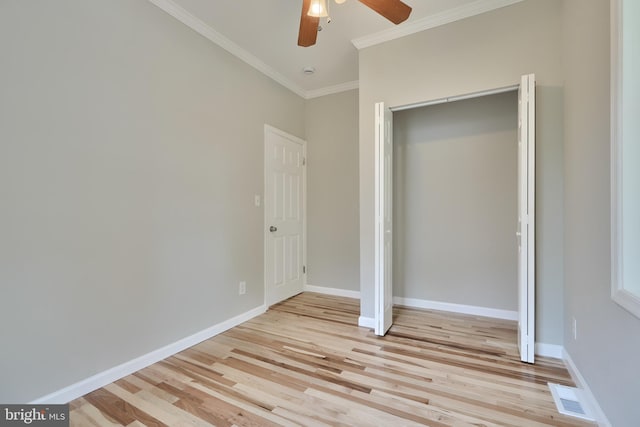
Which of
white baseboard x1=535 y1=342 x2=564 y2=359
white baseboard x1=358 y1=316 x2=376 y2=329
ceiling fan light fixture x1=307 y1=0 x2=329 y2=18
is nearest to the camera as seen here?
ceiling fan light fixture x1=307 y1=0 x2=329 y2=18

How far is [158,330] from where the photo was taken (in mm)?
2307

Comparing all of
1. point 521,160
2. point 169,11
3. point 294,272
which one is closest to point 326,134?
point 294,272

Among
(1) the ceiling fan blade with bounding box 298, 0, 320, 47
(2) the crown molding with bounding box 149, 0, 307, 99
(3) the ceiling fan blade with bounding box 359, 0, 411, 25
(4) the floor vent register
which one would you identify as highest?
(2) the crown molding with bounding box 149, 0, 307, 99

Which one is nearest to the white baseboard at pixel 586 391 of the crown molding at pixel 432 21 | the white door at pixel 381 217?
the white door at pixel 381 217

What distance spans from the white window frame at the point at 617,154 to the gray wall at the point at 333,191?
2.64m

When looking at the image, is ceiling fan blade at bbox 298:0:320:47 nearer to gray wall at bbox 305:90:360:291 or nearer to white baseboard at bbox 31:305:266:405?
gray wall at bbox 305:90:360:291

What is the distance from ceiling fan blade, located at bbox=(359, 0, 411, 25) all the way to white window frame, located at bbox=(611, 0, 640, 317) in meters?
1.02

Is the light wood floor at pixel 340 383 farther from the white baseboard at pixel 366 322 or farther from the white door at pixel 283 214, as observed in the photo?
the white door at pixel 283 214

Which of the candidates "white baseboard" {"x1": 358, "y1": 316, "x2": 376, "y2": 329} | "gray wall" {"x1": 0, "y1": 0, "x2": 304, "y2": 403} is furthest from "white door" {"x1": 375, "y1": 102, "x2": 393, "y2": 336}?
"gray wall" {"x1": 0, "y1": 0, "x2": 304, "y2": 403}

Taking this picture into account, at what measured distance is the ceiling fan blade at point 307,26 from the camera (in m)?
1.80

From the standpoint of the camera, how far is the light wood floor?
1.64 m

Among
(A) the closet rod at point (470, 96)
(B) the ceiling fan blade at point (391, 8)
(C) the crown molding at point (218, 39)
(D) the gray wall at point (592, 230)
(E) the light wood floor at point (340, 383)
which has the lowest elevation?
(E) the light wood floor at point (340, 383)

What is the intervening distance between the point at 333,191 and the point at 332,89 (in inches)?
55.1

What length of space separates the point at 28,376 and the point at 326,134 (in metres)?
3.62
